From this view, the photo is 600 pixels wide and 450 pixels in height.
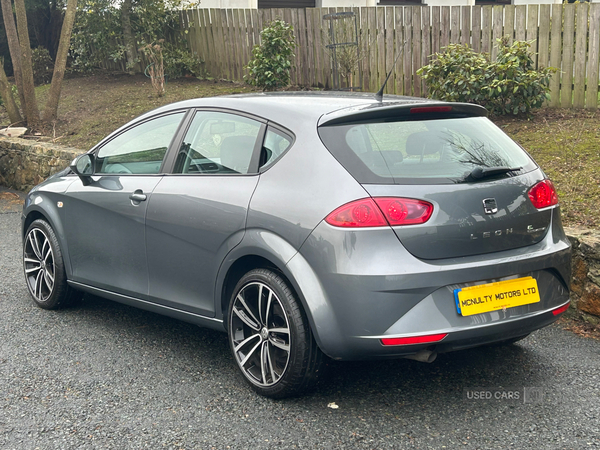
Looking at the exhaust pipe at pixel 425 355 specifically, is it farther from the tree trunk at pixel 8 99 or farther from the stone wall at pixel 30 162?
the tree trunk at pixel 8 99

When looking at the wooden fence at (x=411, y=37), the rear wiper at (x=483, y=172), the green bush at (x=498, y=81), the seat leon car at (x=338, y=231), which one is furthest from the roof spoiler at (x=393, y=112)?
the wooden fence at (x=411, y=37)

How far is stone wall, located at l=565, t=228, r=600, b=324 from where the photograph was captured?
4.69 m

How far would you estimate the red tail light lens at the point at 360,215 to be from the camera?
10.5 ft

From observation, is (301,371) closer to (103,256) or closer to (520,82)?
(103,256)

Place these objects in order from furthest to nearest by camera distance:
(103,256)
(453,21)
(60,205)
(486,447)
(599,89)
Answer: (453,21), (599,89), (60,205), (103,256), (486,447)

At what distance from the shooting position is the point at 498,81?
8.64 meters

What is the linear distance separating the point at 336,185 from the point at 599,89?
25.4ft

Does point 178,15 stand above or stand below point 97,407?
above

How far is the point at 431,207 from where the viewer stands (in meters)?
3.24

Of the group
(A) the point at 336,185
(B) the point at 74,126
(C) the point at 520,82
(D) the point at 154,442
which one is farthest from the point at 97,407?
(B) the point at 74,126

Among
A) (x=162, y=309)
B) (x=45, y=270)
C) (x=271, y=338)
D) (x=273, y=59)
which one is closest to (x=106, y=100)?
(x=273, y=59)

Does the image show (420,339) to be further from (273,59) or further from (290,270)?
(273,59)

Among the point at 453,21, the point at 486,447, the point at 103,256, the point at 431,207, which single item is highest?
the point at 453,21

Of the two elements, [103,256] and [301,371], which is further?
[103,256]
